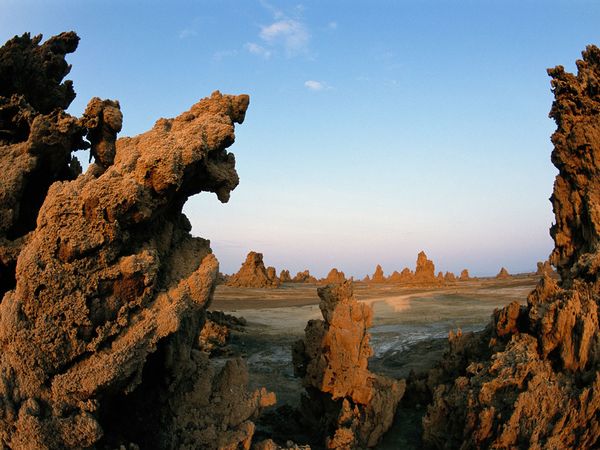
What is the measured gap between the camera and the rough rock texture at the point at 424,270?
3975 cm

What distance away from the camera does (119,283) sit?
3.53m

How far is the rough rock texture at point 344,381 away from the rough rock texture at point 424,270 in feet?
112

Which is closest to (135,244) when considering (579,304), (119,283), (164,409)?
(119,283)

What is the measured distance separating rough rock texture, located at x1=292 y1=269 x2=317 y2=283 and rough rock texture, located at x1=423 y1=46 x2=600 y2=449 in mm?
47389

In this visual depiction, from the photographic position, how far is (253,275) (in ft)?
126

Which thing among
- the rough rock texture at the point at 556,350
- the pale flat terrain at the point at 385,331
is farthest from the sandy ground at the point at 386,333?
the rough rock texture at the point at 556,350

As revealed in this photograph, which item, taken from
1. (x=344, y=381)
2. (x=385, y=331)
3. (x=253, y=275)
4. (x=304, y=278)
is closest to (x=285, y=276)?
(x=304, y=278)

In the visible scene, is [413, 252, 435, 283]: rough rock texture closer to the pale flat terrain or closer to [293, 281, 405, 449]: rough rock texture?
the pale flat terrain

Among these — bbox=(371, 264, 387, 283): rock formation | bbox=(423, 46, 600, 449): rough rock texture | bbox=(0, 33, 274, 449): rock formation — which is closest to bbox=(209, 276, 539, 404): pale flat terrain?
bbox=(423, 46, 600, 449): rough rock texture

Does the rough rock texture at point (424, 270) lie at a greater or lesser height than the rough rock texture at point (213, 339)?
greater

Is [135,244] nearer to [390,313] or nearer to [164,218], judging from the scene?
[164,218]

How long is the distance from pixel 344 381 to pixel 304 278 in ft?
166

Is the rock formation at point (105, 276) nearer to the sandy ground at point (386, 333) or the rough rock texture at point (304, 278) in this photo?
the sandy ground at point (386, 333)

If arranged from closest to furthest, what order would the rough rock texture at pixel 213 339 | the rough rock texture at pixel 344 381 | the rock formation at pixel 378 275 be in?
1. the rough rock texture at pixel 344 381
2. the rough rock texture at pixel 213 339
3. the rock formation at pixel 378 275
